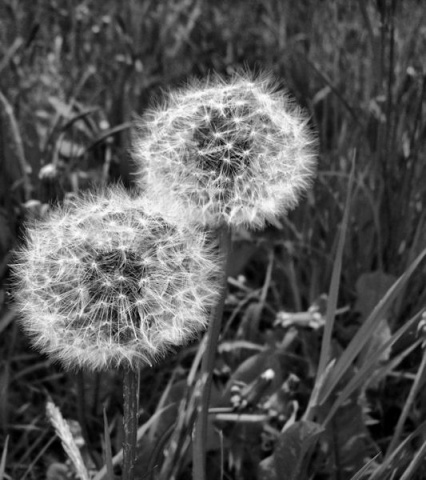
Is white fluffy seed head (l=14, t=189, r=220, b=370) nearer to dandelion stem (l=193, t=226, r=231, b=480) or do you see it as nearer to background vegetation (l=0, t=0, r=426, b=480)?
dandelion stem (l=193, t=226, r=231, b=480)

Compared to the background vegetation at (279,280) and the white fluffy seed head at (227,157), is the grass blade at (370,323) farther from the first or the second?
the white fluffy seed head at (227,157)

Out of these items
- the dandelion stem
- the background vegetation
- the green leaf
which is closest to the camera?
the dandelion stem

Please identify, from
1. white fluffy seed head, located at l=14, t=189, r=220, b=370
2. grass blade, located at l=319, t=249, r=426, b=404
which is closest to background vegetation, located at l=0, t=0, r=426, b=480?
grass blade, located at l=319, t=249, r=426, b=404

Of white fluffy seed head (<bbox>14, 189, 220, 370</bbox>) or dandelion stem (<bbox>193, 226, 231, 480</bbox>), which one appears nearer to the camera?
white fluffy seed head (<bbox>14, 189, 220, 370</bbox>)

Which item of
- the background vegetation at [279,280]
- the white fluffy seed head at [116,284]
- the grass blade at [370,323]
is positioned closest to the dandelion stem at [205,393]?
the white fluffy seed head at [116,284]

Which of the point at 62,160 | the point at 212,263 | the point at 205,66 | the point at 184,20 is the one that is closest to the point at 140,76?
the point at 205,66

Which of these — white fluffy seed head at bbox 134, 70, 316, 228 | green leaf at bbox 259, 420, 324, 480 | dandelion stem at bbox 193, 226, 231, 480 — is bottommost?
green leaf at bbox 259, 420, 324, 480
